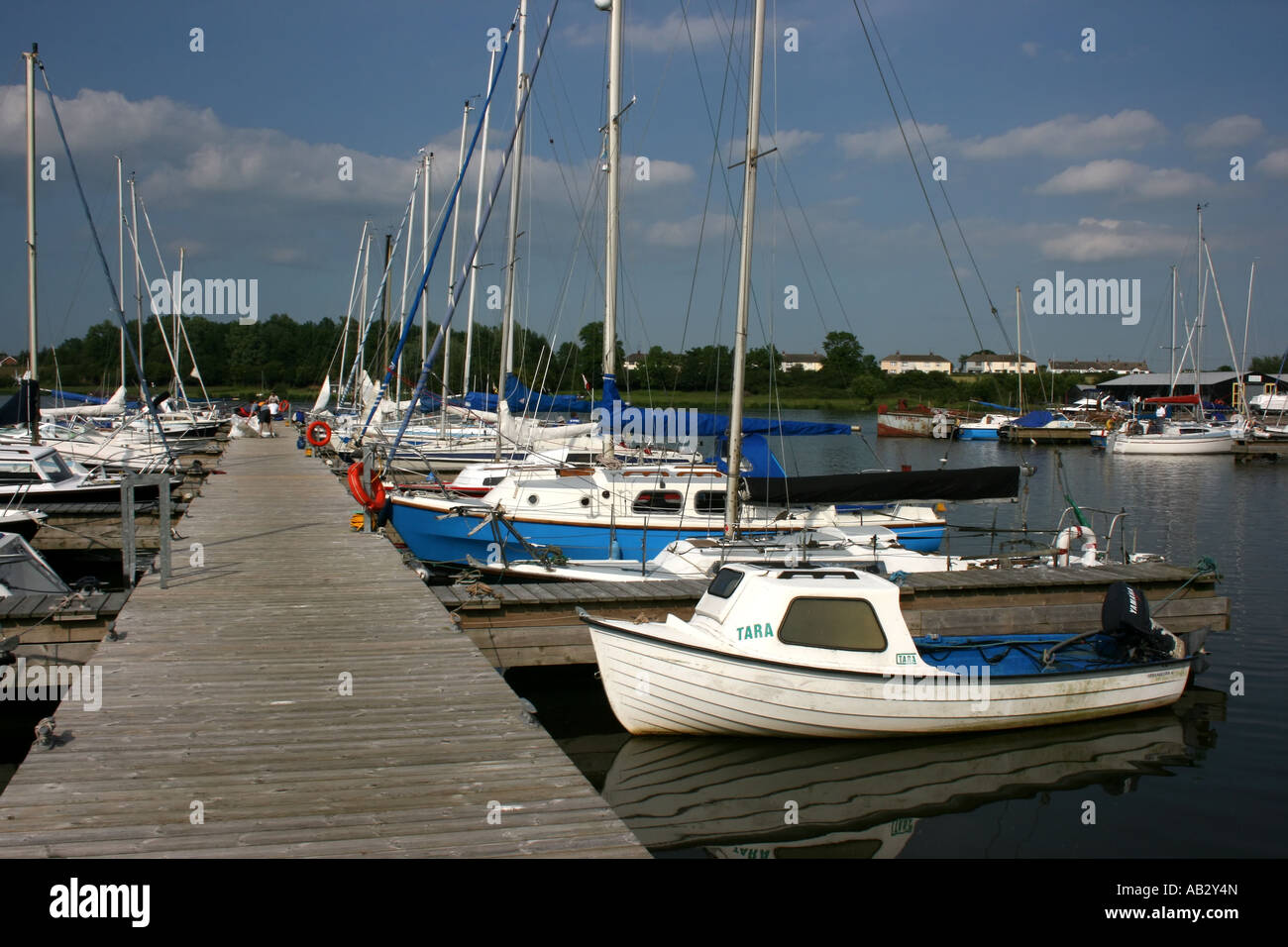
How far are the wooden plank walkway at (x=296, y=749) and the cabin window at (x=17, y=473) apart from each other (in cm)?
1321

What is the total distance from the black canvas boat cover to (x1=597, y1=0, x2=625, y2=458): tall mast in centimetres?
593

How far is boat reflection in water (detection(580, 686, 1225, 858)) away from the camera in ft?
33.1

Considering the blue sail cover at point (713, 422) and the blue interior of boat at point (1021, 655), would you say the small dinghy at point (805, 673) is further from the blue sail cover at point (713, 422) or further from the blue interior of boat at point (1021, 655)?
the blue sail cover at point (713, 422)

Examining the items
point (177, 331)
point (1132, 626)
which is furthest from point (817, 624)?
point (177, 331)

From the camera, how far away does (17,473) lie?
23.5 meters

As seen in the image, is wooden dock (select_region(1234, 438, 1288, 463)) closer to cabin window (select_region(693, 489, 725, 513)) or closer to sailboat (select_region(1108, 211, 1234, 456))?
sailboat (select_region(1108, 211, 1234, 456))

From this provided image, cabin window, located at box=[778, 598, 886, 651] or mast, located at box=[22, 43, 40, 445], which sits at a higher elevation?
mast, located at box=[22, 43, 40, 445]

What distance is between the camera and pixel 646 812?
10.5 meters

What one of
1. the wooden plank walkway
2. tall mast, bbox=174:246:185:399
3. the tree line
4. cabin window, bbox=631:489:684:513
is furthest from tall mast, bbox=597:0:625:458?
the tree line

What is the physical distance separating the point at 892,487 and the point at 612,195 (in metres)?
9.50

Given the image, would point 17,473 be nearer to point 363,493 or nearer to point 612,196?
point 363,493
